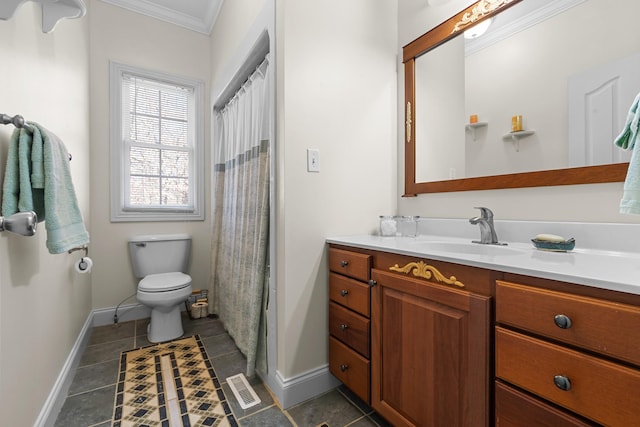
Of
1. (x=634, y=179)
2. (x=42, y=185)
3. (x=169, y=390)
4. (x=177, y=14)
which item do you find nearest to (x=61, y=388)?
(x=169, y=390)

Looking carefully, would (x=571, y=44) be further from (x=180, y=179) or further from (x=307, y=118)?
(x=180, y=179)

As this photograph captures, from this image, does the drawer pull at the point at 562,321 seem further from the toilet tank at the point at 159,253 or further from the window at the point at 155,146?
the window at the point at 155,146

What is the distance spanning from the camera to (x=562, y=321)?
0.67 meters

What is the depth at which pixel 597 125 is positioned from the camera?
109cm

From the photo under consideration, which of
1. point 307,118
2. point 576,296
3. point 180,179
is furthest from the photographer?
point 180,179

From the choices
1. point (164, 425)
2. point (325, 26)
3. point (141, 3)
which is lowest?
point (164, 425)

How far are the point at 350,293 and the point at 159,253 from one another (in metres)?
1.87

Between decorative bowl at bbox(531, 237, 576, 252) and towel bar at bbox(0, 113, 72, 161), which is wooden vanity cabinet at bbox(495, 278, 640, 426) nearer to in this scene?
decorative bowl at bbox(531, 237, 576, 252)

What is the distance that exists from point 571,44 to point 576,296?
107 centimetres

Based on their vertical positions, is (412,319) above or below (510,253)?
below

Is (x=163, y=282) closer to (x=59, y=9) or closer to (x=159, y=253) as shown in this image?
(x=159, y=253)

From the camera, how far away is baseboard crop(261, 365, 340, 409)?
55.3 inches

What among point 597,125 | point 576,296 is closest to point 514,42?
point 597,125

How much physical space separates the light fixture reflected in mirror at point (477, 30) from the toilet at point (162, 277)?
2365 mm
